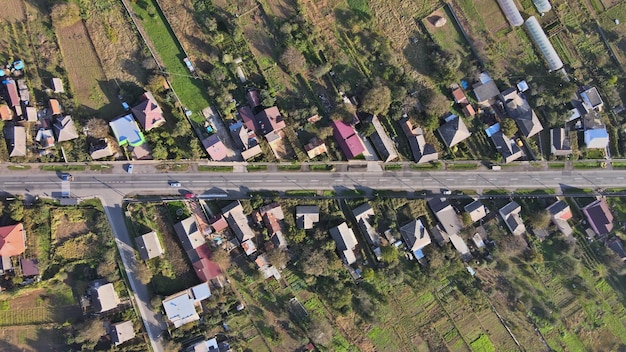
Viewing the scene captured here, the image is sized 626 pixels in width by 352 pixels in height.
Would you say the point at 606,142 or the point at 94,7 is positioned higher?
the point at 94,7

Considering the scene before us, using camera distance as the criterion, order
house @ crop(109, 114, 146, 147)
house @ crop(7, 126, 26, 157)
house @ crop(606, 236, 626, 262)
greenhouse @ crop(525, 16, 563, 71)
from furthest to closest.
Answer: house @ crop(606, 236, 626, 262), greenhouse @ crop(525, 16, 563, 71), house @ crop(109, 114, 146, 147), house @ crop(7, 126, 26, 157)

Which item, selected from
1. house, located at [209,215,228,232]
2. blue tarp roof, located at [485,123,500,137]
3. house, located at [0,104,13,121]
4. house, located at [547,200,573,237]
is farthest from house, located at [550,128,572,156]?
house, located at [0,104,13,121]

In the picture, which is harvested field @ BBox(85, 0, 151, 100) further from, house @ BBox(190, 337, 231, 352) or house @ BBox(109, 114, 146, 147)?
house @ BBox(190, 337, 231, 352)

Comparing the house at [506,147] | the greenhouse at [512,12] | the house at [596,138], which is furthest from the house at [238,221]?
the house at [596,138]

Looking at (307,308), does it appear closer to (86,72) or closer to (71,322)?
(71,322)

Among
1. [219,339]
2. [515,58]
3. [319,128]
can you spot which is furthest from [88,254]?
[515,58]

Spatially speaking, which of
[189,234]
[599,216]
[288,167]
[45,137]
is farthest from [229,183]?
[599,216]
